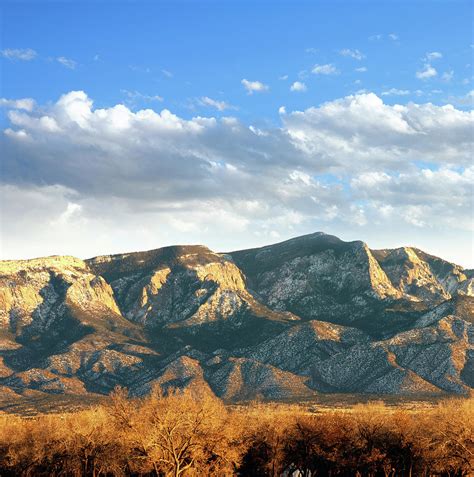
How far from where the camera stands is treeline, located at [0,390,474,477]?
10450 centimetres

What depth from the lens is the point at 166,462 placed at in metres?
103

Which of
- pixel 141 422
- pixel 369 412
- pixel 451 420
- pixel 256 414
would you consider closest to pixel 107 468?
pixel 141 422

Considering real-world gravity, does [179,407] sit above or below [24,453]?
above

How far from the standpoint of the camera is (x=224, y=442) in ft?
353

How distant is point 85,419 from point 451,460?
219 ft

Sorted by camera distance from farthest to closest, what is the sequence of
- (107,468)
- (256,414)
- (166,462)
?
(256,414) < (107,468) < (166,462)

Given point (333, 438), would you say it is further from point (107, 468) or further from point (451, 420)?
point (107, 468)

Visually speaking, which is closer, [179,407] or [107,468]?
[179,407]

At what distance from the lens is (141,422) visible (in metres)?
106

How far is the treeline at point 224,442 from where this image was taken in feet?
343

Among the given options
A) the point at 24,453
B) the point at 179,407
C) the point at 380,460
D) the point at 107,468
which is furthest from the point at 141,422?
the point at 380,460

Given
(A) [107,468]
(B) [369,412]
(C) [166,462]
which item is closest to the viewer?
→ (C) [166,462]

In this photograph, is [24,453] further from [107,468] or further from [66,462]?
[107,468]

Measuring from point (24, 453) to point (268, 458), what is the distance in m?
43.5
